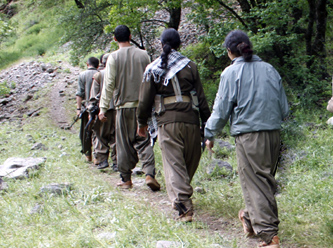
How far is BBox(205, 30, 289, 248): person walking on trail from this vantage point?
3.12 m

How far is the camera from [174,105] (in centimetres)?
394

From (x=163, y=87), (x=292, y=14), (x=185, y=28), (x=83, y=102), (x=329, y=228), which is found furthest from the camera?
(x=185, y=28)

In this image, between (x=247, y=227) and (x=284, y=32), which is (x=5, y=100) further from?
(x=247, y=227)

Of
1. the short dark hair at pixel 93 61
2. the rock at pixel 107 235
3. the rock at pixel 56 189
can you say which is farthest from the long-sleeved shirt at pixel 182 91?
the short dark hair at pixel 93 61

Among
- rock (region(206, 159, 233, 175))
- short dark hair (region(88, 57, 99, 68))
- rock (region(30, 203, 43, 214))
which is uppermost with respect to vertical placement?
short dark hair (region(88, 57, 99, 68))

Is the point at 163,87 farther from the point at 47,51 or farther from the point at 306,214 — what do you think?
the point at 47,51

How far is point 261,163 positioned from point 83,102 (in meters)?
5.61

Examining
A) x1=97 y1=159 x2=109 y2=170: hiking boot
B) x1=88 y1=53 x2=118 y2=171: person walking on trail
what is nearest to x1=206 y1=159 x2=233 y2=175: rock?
x1=88 y1=53 x2=118 y2=171: person walking on trail

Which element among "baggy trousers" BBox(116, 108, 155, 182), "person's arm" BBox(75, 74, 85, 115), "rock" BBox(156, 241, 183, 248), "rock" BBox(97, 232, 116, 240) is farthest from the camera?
"person's arm" BBox(75, 74, 85, 115)

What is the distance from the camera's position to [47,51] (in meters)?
24.3

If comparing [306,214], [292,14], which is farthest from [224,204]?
[292,14]

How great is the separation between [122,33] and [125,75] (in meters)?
0.57

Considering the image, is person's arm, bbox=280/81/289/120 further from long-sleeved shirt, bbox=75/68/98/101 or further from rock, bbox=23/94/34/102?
rock, bbox=23/94/34/102

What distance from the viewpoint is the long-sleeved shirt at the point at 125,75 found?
16.8 ft
